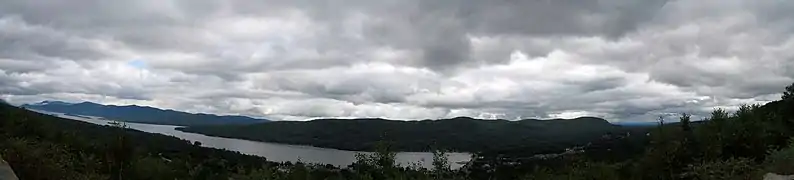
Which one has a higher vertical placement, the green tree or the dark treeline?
the green tree

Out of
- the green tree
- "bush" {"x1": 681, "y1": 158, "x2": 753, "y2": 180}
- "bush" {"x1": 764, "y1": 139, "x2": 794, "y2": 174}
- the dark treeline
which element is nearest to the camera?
"bush" {"x1": 764, "y1": 139, "x2": 794, "y2": 174}

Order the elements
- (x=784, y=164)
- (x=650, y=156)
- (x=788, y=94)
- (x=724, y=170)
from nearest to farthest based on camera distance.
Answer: (x=784, y=164) < (x=724, y=170) < (x=650, y=156) < (x=788, y=94)

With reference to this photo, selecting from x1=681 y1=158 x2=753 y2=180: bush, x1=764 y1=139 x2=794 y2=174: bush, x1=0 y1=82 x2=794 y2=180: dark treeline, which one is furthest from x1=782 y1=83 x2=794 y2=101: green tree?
x1=764 y1=139 x2=794 y2=174: bush

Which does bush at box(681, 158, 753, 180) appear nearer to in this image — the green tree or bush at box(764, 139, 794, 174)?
bush at box(764, 139, 794, 174)

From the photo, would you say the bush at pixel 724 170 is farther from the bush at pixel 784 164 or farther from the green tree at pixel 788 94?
the green tree at pixel 788 94

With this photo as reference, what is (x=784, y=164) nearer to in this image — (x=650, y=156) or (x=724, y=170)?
(x=724, y=170)

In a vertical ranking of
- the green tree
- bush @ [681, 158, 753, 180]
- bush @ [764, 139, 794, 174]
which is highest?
the green tree

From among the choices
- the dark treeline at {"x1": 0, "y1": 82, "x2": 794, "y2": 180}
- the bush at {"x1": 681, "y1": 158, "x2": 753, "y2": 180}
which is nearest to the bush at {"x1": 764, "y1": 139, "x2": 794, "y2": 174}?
the dark treeline at {"x1": 0, "y1": 82, "x2": 794, "y2": 180}

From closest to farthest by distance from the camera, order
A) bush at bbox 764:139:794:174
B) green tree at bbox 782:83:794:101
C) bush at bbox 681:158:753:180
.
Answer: bush at bbox 764:139:794:174
bush at bbox 681:158:753:180
green tree at bbox 782:83:794:101

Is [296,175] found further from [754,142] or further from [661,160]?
[754,142]

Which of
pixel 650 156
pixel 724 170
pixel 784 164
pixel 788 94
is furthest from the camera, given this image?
pixel 788 94

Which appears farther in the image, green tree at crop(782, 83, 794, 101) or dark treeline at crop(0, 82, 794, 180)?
green tree at crop(782, 83, 794, 101)

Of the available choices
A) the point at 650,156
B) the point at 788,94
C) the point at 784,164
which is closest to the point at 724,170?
the point at 784,164

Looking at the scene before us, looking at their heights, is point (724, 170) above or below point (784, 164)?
below
